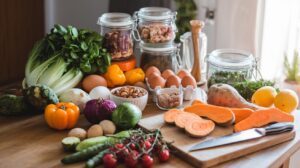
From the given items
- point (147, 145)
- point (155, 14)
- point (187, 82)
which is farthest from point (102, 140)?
point (155, 14)

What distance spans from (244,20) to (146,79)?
2.37ft

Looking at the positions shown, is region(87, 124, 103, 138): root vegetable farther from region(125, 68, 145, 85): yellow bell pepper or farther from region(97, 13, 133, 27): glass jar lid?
region(97, 13, 133, 27): glass jar lid

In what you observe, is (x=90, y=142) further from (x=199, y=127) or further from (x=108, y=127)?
(x=199, y=127)

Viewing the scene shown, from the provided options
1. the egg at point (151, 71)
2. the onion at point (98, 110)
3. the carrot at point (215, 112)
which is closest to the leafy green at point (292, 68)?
the egg at point (151, 71)

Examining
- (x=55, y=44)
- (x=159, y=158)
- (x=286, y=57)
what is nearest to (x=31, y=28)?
(x=55, y=44)

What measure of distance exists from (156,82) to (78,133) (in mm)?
426

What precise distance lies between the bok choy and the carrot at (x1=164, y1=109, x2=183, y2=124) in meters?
0.41

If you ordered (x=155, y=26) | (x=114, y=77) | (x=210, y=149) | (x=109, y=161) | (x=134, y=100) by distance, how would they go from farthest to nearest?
1. (x=155, y=26)
2. (x=114, y=77)
3. (x=134, y=100)
4. (x=210, y=149)
5. (x=109, y=161)

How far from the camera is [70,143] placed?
4.73ft

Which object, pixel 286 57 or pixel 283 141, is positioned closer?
pixel 283 141

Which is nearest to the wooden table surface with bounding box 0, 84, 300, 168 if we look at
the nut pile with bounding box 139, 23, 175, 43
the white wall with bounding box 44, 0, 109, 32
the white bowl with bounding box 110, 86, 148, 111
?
the white bowl with bounding box 110, 86, 148, 111

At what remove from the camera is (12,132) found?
62.5 inches

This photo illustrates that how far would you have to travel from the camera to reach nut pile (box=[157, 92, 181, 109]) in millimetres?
1729

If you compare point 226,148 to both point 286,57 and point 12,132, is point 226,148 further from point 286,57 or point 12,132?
point 286,57
